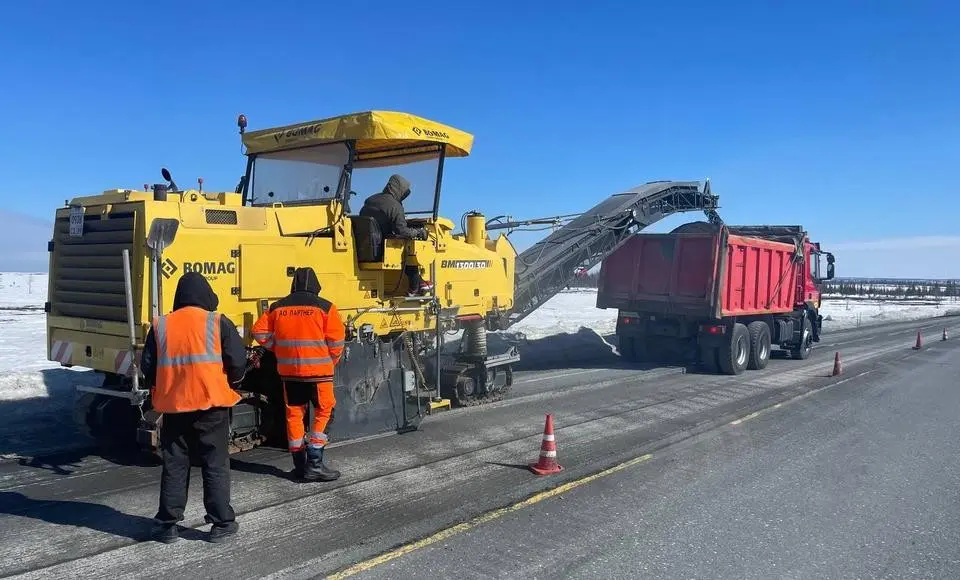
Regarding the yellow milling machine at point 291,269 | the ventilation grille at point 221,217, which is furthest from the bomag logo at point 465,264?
the ventilation grille at point 221,217

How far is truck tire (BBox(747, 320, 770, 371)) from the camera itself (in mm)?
14648

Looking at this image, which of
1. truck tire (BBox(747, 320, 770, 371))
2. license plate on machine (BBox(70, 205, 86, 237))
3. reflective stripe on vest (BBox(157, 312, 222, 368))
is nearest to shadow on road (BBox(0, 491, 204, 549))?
reflective stripe on vest (BBox(157, 312, 222, 368))

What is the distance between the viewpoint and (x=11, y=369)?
33.3ft

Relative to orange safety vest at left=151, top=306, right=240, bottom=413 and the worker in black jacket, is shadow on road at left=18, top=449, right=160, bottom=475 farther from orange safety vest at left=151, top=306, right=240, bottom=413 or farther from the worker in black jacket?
the worker in black jacket

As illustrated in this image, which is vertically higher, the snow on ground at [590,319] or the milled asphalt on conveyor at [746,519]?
the snow on ground at [590,319]

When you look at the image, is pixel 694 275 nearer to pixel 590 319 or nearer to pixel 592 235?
pixel 592 235

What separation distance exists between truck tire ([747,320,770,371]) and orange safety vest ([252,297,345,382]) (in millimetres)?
11298

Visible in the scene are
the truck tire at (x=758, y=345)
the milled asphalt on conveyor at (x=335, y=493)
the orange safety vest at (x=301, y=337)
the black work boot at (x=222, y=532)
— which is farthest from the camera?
the truck tire at (x=758, y=345)

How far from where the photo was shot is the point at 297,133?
24.8 feet

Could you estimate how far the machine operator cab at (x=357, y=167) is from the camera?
286 inches

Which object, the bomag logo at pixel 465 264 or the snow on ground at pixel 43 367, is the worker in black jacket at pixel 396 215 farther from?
the snow on ground at pixel 43 367

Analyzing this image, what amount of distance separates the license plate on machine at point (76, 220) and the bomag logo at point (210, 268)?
1.27 meters

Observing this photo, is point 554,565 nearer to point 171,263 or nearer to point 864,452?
point 171,263

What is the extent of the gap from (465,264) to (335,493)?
3996 mm
